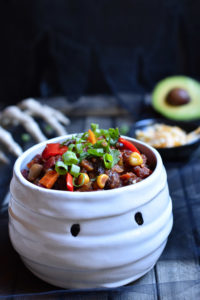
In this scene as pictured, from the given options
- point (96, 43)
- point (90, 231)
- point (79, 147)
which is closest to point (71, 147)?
point (79, 147)

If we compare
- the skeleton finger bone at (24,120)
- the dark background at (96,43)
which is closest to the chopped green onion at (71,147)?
the skeleton finger bone at (24,120)

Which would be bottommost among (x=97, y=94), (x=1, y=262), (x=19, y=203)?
(x=97, y=94)

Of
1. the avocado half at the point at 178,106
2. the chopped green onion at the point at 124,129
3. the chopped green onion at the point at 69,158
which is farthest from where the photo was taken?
the avocado half at the point at 178,106

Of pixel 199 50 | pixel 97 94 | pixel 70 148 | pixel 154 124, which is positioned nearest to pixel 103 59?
pixel 97 94

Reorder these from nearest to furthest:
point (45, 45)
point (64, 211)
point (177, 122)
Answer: point (64, 211) < point (177, 122) < point (45, 45)

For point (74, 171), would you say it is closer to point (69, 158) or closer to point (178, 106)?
point (69, 158)

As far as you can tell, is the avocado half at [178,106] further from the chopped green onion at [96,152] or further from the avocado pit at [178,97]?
the chopped green onion at [96,152]

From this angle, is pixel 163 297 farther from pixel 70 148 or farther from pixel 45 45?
pixel 45 45
